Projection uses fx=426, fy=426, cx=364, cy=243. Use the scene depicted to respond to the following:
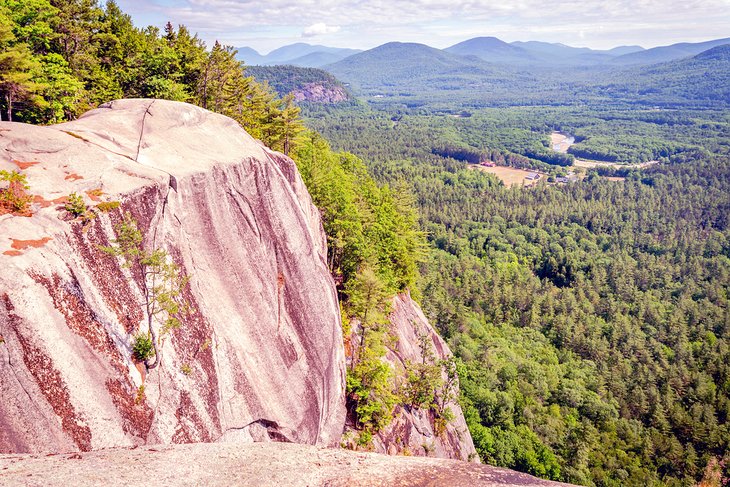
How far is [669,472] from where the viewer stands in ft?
193

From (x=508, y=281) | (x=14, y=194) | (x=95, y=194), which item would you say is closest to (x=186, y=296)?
(x=95, y=194)

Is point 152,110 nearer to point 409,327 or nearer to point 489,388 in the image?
point 409,327

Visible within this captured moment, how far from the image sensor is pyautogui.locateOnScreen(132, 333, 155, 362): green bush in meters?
14.2

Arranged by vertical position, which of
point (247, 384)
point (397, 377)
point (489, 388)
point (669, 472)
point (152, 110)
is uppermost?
point (152, 110)

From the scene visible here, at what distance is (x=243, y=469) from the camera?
12.4 metres

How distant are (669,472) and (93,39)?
85.0 metres

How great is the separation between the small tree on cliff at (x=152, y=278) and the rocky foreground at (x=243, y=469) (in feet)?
11.4

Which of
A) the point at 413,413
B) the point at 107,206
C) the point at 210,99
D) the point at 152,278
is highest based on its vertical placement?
the point at 210,99

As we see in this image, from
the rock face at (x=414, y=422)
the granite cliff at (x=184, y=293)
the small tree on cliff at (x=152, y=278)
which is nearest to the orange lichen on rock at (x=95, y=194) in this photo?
the granite cliff at (x=184, y=293)

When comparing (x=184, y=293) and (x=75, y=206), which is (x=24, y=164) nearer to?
(x=75, y=206)

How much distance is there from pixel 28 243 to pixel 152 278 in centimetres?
387

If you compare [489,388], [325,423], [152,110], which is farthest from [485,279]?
[152,110]

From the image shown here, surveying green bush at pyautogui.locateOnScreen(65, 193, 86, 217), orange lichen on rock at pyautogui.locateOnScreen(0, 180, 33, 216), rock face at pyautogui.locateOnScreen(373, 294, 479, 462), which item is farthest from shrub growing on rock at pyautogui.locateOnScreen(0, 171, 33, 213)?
rock face at pyautogui.locateOnScreen(373, 294, 479, 462)

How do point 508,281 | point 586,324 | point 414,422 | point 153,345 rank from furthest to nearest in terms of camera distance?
point 508,281
point 586,324
point 414,422
point 153,345
